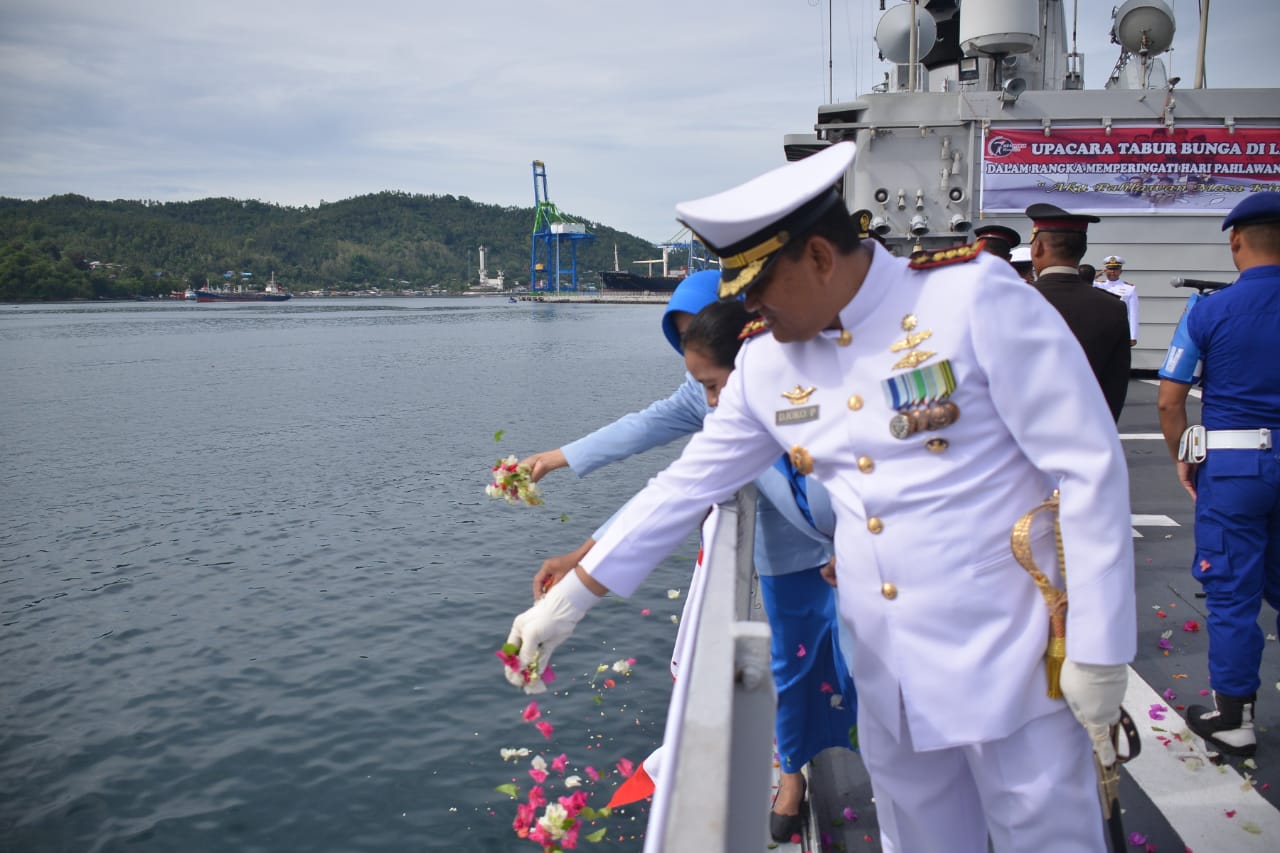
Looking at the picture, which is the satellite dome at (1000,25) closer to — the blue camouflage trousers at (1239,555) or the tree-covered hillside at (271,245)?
the blue camouflage trousers at (1239,555)

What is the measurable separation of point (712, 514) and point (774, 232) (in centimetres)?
88

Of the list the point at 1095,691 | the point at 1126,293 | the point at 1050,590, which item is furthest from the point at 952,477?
the point at 1126,293

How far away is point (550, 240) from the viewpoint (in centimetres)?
13662

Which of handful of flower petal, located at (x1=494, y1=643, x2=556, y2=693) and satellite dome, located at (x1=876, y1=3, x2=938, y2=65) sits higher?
satellite dome, located at (x1=876, y1=3, x2=938, y2=65)

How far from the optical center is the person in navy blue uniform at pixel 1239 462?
3562 mm

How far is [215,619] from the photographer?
29.6 feet

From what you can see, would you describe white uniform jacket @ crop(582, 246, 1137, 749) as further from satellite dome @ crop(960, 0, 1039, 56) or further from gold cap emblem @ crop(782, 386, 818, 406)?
satellite dome @ crop(960, 0, 1039, 56)

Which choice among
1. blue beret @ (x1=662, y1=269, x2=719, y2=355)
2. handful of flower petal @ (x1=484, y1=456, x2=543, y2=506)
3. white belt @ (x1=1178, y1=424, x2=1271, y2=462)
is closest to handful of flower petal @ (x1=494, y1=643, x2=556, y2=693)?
blue beret @ (x1=662, y1=269, x2=719, y2=355)

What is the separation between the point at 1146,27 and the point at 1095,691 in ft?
55.2

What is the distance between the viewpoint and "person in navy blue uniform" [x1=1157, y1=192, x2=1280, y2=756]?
11.7 ft

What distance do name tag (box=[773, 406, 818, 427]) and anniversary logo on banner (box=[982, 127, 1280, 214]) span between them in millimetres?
14101

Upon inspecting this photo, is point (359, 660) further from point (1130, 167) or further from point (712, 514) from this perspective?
point (1130, 167)

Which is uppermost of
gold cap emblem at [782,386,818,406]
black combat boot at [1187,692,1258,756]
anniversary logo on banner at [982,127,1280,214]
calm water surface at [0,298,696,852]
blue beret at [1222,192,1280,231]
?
anniversary logo on banner at [982,127,1280,214]

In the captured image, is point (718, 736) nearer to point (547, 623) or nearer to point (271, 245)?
point (547, 623)
